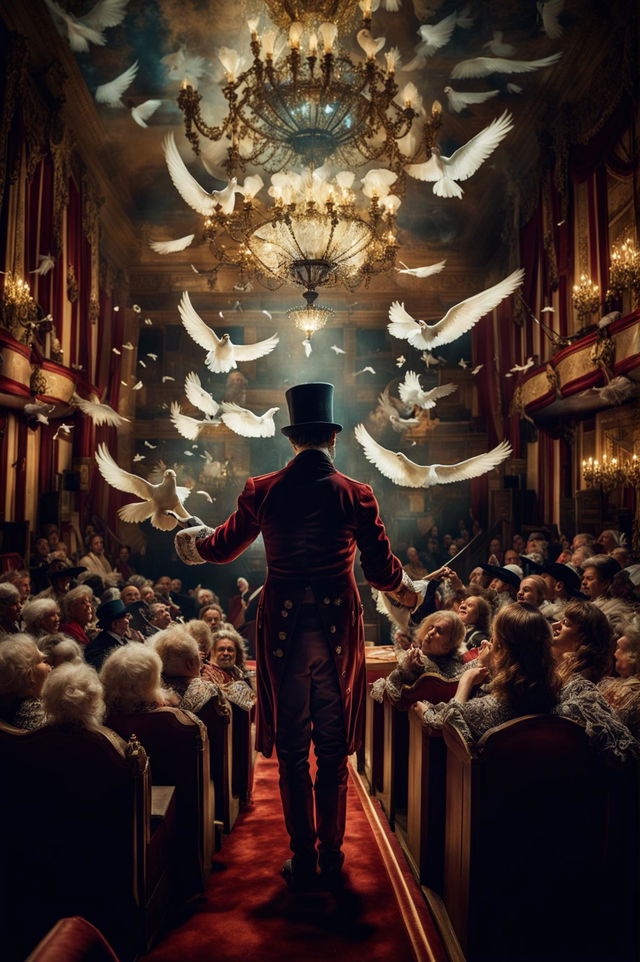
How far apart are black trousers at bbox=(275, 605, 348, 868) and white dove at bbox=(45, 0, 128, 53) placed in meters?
8.81

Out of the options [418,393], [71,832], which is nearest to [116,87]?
[418,393]

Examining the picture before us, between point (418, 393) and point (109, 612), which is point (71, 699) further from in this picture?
point (418, 393)

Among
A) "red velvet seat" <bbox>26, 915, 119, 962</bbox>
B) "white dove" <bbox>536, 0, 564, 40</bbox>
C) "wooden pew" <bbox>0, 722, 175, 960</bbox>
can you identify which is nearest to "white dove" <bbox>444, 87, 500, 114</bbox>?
"white dove" <bbox>536, 0, 564, 40</bbox>

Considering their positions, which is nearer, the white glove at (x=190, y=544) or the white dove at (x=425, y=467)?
the white glove at (x=190, y=544)

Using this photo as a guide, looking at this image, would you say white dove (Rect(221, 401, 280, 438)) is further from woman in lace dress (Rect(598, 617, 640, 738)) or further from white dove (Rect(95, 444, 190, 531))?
woman in lace dress (Rect(598, 617, 640, 738))

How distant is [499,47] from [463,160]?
136 inches

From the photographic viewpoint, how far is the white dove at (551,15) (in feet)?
27.5

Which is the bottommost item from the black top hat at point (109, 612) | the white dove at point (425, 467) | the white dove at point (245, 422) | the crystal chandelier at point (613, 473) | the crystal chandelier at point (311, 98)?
the black top hat at point (109, 612)

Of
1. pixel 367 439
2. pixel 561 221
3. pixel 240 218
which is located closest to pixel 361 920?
pixel 367 439

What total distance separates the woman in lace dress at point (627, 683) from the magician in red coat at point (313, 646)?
3.17ft

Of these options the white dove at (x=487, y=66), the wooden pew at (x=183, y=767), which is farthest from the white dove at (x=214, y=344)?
the wooden pew at (x=183, y=767)

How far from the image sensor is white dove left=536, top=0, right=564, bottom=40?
8367 mm

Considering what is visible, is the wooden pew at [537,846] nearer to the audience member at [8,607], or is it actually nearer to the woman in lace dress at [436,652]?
the woman in lace dress at [436,652]

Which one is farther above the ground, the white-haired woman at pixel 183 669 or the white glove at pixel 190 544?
the white glove at pixel 190 544
